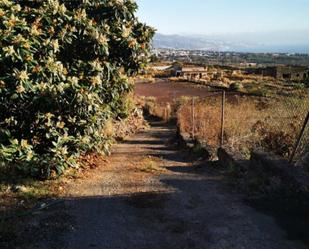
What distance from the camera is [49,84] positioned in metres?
9.55

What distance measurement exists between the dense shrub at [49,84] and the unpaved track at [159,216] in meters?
0.94

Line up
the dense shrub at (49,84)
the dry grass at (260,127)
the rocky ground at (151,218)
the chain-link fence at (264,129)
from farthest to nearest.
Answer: the dry grass at (260,127) < the chain-link fence at (264,129) < the dense shrub at (49,84) < the rocky ground at (151,218)

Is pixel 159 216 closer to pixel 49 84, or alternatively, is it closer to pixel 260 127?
pixel 49 84

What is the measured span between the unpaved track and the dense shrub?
941 millimetres

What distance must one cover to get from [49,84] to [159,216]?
11.8 ft

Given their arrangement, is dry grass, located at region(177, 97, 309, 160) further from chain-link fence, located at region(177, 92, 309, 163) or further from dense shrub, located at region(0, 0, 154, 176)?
dense shrub, located at region(0, 0, 154, 176)

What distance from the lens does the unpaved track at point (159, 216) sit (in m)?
6.44

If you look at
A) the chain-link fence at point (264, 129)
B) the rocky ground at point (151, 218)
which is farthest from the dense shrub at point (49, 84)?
the chain-link fence at point (264, 129)

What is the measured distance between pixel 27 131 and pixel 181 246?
4811 millimetres

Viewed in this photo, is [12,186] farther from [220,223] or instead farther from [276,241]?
[276,241]

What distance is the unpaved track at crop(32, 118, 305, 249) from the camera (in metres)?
6.44

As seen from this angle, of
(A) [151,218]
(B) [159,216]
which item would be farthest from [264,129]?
(A) [151,218]

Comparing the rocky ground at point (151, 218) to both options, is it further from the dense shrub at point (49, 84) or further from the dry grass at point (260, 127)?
the dry grass at point (260, 127)

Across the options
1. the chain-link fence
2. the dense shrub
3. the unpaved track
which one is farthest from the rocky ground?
the chain-link fence
